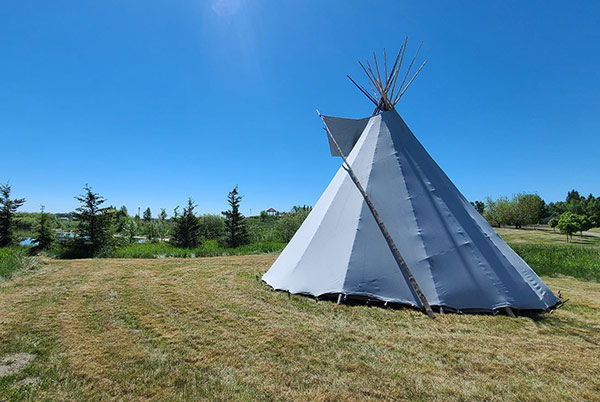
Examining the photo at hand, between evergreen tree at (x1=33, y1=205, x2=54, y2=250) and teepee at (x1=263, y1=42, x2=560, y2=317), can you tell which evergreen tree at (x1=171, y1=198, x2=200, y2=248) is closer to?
evergreen tree at (x1=33, y1=205, x2=54, y2=250)

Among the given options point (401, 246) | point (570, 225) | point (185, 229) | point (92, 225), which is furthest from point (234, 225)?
point (570, 225)

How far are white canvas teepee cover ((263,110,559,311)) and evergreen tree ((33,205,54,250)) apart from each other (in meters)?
8.62

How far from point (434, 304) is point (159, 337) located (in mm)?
3237

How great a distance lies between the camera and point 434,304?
10.2ft

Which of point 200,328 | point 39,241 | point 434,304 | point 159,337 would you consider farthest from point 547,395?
point 39,241

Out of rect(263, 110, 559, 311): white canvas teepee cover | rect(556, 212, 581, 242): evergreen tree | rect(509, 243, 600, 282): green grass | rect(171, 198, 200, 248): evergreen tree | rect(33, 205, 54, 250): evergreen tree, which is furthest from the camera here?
rect(556, 212, 581, 242): evergreen tree

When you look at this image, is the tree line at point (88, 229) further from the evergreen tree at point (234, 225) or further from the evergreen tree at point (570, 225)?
the evergreen tree at point (570, 225)

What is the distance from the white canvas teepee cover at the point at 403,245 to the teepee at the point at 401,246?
13 mm

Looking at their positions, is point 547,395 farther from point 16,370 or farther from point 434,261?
point 16,370

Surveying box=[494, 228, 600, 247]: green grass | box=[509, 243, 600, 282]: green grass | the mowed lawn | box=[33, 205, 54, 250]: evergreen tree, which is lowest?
box=[494, 228, 600, 247]: green grass

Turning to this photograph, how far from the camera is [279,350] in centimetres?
220

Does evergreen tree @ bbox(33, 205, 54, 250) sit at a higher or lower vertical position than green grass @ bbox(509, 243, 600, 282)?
higher

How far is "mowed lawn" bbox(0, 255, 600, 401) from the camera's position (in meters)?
1.69

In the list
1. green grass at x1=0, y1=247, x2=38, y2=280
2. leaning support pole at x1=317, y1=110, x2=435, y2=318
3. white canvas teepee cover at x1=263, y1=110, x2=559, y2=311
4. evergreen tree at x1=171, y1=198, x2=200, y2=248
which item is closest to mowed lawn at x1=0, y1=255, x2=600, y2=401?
leaning support pole at x1=317, y1=110, x2=435, y2=318
